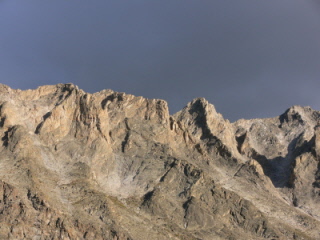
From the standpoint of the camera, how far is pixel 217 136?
15100 cm

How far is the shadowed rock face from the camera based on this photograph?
9931 cm

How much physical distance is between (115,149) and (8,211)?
34226 mm

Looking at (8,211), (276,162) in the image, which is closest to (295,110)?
(276,162)

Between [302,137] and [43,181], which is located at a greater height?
[302,137]

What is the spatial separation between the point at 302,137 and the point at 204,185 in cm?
6199

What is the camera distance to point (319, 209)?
5330 inches

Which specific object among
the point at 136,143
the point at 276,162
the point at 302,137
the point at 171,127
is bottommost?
the point at 136,143

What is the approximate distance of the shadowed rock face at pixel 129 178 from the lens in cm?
9931

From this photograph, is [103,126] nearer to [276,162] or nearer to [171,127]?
[171,127]

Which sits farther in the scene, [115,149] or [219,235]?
[115,149]

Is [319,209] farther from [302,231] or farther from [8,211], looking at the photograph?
[8,211]

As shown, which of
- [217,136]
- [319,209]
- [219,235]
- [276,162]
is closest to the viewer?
[219,235]

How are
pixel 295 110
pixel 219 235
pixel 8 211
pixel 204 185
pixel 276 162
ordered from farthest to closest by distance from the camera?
pixel 295 110
pixel 276 162
pixel 204 185
pixel 219 235
pixel 8 211

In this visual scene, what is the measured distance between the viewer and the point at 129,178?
11856cm
